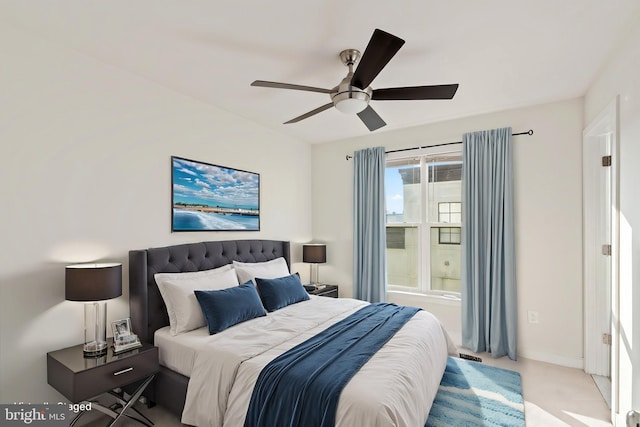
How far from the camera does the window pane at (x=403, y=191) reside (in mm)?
4406

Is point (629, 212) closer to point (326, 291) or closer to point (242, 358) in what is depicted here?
point (242, 358)

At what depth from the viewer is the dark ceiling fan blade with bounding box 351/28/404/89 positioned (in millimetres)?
1715

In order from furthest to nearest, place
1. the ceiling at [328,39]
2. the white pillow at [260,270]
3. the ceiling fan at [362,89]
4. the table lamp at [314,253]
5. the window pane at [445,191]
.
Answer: the table lamp at [314,253]
the window pane at [445,191]
the white pillow at [260,270]
the ceiling fan at [362,89]
the ceiling at [328,39]

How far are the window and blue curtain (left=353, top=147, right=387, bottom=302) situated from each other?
240 millimetres

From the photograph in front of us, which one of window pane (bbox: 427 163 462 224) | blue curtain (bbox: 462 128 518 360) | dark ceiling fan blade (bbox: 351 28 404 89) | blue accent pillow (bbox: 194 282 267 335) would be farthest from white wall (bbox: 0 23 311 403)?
blue curtain (bbox: 462 128 518 360)

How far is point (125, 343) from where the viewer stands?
2.35 metres

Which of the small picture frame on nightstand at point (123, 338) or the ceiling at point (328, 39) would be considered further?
the small picture frame on nightstand at point (123, 338)

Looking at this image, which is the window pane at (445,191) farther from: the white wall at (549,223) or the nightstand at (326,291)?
the nightstand at (326,291)

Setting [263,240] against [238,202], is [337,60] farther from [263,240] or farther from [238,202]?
[263,240]

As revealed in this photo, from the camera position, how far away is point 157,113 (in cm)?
300

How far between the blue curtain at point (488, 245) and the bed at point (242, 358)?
852 mm

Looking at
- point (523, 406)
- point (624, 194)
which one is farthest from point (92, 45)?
point (523, 406)

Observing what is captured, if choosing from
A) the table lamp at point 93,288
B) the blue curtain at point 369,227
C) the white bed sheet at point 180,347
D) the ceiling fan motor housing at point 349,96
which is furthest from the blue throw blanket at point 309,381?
the blue curtain at point 369,227

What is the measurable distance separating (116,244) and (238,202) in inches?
54.0
